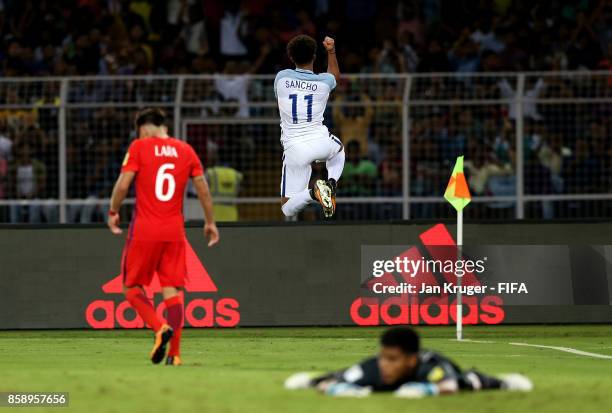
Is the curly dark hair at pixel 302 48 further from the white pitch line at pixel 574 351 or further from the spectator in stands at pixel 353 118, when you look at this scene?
the spectator in stands at pixel 353 118

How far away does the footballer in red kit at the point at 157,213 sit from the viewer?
1252 cm

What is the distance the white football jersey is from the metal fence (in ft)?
13.6

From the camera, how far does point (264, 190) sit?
21531mm

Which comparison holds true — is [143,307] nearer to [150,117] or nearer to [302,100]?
[150,117]

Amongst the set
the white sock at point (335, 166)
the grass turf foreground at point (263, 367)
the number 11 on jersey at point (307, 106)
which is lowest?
the grass turf foreground at point (263, 367)

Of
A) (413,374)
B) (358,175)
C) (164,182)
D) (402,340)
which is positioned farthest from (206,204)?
(358,175)

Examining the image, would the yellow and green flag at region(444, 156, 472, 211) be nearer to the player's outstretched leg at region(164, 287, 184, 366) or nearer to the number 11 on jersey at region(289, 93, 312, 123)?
the number 11 on jersey at region(289, 93, 312, 123)

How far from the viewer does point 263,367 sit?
1298 cm

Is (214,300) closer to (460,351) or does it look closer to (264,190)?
(264,190)

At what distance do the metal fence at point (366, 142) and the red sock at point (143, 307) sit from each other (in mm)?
8132

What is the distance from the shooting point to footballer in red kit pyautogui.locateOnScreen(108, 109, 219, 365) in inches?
493

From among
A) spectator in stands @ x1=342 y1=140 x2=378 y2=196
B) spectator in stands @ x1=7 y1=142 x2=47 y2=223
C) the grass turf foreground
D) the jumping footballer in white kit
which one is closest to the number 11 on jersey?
the jumping footballer in white kit

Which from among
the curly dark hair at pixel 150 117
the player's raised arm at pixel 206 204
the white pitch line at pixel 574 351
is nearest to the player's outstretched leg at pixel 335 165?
the white pitch line at pixel 574 351

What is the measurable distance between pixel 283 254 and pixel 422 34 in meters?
8.57
